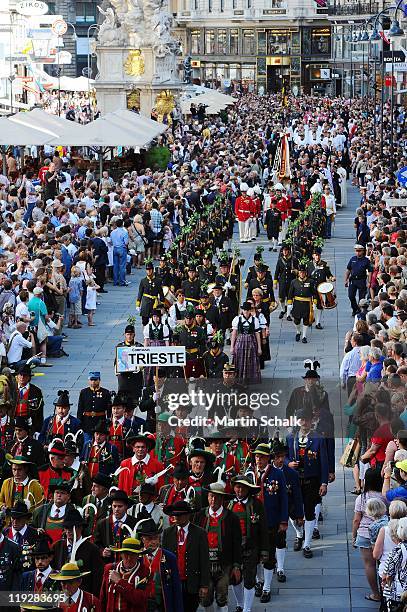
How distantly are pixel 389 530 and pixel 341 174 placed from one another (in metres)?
30.4

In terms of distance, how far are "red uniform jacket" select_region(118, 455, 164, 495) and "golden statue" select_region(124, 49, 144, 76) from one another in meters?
47.7

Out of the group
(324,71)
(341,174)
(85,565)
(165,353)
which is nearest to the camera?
(85,565)

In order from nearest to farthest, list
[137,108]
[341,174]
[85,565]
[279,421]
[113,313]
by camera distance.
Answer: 1. [85,565]
2. [279,421]
3. [113,313]
4. [341,174]
5. [137,108]

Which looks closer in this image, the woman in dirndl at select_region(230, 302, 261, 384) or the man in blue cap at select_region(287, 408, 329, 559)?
the man in blue cap at select_region(287, 408, 329, 559)

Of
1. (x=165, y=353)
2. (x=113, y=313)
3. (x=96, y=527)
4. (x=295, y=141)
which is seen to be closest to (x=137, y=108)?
(x=295, y=141)

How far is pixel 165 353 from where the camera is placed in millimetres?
16766

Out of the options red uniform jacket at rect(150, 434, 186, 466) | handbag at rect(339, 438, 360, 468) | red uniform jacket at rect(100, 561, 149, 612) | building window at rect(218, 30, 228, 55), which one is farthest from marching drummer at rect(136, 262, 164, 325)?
building window at rect(218, 30, 228, 55)

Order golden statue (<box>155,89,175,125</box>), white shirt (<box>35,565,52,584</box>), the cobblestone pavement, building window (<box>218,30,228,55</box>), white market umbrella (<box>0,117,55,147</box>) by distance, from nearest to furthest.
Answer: white shirt (<box>35,565,52,584</box>)
the cobblestone pavement
white market umbrella (<box>0,117,55,147</box>)
golden statue (<box>155,89,175,125</box>)
building window (<box>218,30,228,55</box>)

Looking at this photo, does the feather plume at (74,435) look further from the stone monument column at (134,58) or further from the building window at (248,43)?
the building window at (248,43)

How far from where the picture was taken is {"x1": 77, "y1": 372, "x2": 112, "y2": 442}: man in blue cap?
17422mm

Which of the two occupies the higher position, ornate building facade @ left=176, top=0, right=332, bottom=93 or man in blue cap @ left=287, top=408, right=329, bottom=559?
man in blue cap @ left=287, top=408, right=329, bottom=559

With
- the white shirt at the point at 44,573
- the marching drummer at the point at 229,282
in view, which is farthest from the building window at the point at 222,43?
the white shirt at the point at 44,573

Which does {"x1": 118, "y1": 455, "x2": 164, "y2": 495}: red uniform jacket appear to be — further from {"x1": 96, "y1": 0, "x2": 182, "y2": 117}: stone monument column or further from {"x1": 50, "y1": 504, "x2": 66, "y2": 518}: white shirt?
{"x1": 96, "y1": 0, "x2": 182, "y2": 117}: stone monument column

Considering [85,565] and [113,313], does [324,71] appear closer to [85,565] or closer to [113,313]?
[113,313]
